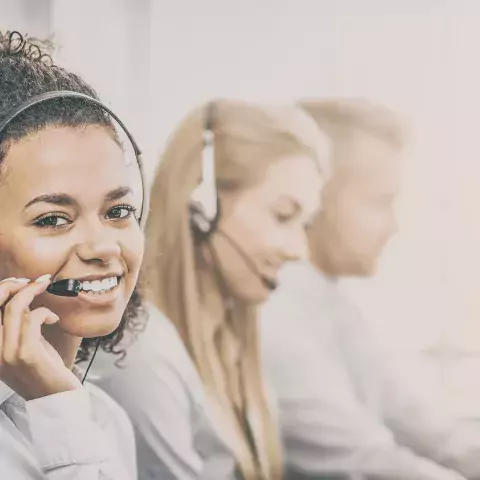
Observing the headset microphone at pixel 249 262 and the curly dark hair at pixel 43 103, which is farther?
the headset microphone at pixel 249 262

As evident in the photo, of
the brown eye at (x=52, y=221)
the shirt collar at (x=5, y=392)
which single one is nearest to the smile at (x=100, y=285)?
the brown eye at (x=52, y=221)

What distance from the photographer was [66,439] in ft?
4.45

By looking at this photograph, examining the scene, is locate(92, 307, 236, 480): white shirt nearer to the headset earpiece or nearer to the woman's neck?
the woman's neck

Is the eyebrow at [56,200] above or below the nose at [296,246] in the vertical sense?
above

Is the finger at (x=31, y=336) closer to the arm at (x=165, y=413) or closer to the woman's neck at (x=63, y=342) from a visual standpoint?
the woman's neck at (x=63, y=342)

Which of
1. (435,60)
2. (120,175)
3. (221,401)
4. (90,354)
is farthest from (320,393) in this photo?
(435,60)

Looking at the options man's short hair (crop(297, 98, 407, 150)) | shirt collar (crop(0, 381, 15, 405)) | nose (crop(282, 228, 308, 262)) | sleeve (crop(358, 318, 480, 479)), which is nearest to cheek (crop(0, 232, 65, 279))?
shirt collar (crop(0, 381, 15, 405))

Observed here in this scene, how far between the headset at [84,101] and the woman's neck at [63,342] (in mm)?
73

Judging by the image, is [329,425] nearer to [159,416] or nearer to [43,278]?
[159,416]

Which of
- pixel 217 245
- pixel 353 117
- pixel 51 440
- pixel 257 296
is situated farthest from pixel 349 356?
pixel 51 440

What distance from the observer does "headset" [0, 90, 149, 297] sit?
53.2 inches

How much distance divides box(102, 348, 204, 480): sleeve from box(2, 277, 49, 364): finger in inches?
7.9

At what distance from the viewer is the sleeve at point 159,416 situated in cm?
144

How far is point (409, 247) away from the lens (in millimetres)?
1450
